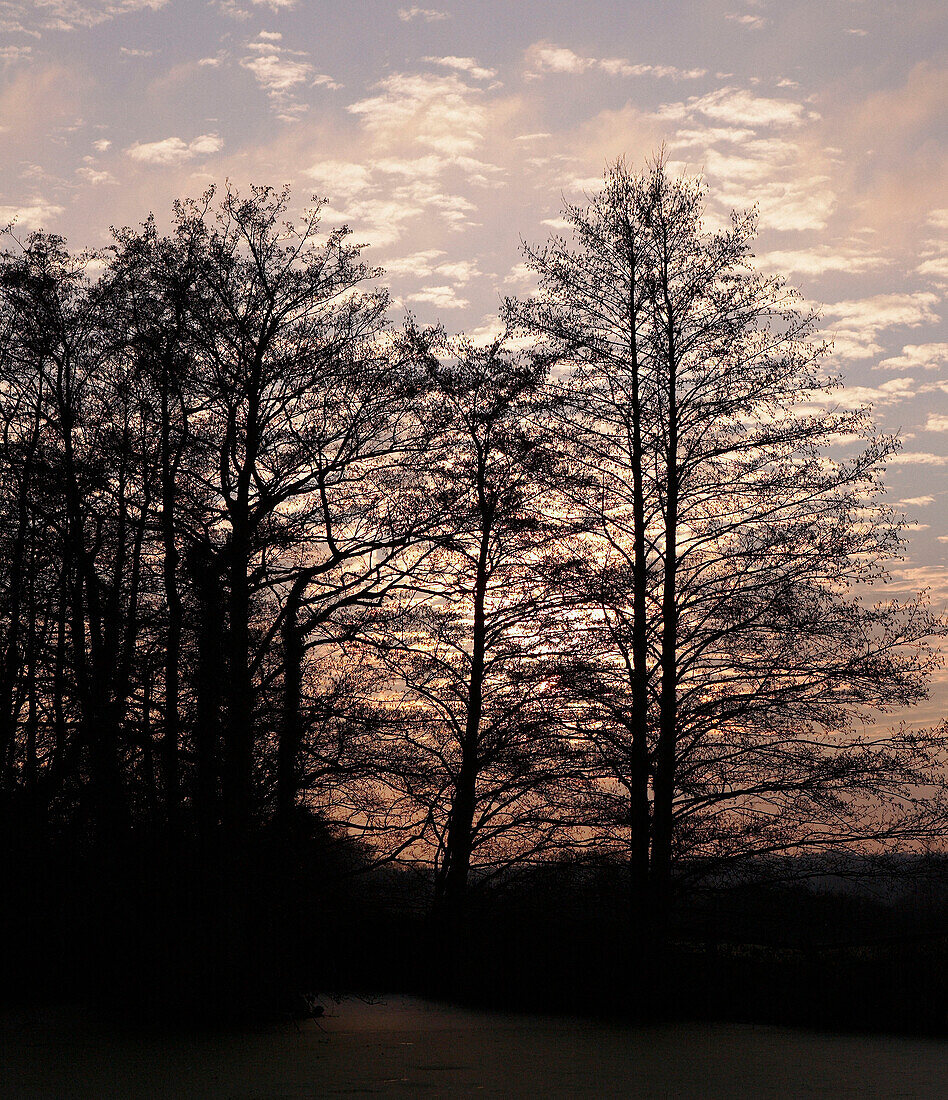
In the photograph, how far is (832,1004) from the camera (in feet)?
52.6

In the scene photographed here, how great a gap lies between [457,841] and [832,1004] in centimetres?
680

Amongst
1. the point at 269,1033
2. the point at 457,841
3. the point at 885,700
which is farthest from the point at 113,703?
the point at 885,700

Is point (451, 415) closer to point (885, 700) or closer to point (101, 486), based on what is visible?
point (101, 486)

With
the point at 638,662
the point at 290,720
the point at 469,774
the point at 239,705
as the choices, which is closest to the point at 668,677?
the point at 638,662

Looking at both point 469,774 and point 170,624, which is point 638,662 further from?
point 170,624

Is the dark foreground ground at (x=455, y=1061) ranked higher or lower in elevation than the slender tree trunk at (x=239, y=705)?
lower

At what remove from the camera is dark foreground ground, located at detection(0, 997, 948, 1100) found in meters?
10.8

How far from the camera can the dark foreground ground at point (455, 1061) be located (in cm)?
1080

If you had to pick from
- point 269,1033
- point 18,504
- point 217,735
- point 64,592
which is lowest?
point 269,1033

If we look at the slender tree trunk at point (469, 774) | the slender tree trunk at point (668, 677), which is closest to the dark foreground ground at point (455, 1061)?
the slender tree trunk at point (668, 677)

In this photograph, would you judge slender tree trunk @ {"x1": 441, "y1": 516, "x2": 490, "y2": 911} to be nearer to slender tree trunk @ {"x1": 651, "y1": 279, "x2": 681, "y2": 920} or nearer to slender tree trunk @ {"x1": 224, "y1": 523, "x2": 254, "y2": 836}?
slender tree trunk @ {"x1": 651, "y1": 279, "x2": 681, "y2": 920}

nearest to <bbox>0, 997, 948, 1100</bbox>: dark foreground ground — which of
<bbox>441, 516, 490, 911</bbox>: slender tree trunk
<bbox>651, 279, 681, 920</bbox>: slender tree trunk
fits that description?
<bbox>651, 279, 681, 920</bbox>: slender tree trunk

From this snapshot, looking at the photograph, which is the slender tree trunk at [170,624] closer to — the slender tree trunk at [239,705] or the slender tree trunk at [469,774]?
the slender tree trunk at [239,705]

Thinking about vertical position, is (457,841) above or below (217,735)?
below
